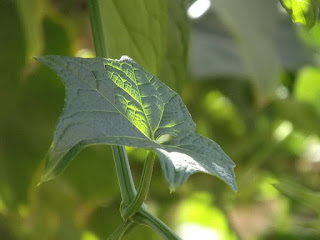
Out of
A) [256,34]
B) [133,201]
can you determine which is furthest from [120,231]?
[256,34]

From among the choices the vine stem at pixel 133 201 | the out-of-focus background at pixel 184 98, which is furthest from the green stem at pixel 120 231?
the out-of-focus background at pixel 184 98

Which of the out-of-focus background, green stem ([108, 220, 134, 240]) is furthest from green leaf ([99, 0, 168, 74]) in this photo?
green stem ([108, 220, 134, 240])

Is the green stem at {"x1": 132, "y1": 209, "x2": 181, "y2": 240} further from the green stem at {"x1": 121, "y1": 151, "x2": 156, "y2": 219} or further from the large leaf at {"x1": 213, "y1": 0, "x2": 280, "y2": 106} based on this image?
the large leaf at {"x1": 213, "y1": 0, "x2": 280, "y2": 106}

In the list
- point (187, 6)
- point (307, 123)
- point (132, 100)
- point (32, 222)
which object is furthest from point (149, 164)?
point (307, 123)

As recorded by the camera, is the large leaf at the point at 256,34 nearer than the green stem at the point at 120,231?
No

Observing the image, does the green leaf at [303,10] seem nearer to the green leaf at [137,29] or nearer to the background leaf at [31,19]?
the green leaf at [137,29]

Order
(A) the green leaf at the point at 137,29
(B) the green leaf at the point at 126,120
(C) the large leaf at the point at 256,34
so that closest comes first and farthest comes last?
1. (B) the green leaf at the point at 126,120
2. (A) the green leaf at the point at 137,29
3. (C) the large leaf at the point at 256,34
